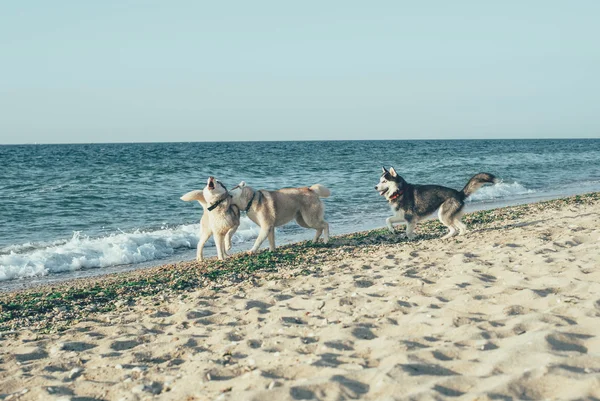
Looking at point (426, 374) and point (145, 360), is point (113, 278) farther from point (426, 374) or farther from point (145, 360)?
point (426, 374)

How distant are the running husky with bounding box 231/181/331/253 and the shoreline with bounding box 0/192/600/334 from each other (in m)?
0.44

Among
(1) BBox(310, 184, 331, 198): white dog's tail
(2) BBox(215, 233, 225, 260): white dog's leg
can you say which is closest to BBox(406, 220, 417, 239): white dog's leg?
(1) BBox(310, 184, 331, 198): white dog's tail

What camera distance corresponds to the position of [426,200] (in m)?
10.9

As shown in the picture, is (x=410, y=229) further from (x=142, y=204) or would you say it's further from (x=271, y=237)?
(x=142, y=204)

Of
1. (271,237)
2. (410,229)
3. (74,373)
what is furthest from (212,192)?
(74,373)

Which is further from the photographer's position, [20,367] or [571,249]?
[571,249]

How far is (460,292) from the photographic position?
244 inches

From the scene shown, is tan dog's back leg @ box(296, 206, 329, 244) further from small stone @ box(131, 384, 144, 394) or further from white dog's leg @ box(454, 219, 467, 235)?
small stone @ box(131, 384, 144, 394)

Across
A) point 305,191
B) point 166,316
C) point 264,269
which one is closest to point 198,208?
point 305,191

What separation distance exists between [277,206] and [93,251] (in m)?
4.36

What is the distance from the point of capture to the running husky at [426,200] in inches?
428

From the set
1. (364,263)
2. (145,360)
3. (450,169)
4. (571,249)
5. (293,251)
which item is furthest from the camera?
(450,169)

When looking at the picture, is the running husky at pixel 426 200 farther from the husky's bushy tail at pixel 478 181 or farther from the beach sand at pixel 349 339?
the beach sand at pixel 349 339

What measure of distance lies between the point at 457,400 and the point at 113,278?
732 centimetres
